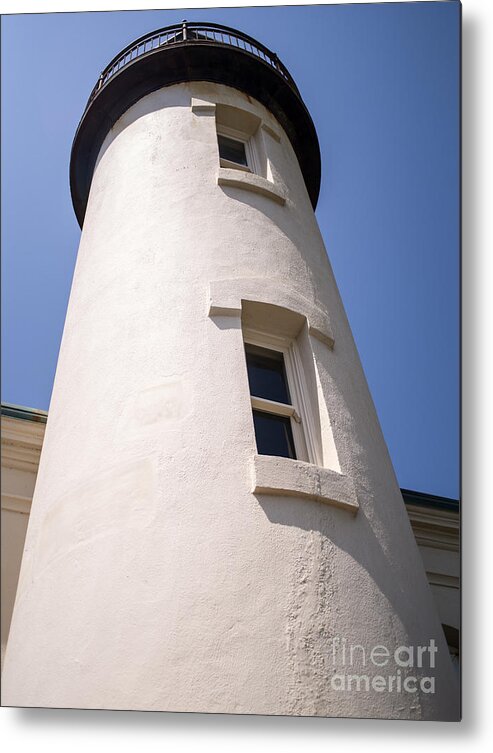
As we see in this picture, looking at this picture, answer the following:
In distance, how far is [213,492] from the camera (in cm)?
367

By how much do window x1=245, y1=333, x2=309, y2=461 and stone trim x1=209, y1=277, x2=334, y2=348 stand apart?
0.20 m

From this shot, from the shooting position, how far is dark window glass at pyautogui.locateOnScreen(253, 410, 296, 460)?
4.25 metres

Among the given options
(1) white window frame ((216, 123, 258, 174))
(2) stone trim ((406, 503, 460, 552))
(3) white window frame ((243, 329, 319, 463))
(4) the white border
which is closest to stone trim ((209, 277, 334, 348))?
(3) white window frame ((243, 329, 319, 463))

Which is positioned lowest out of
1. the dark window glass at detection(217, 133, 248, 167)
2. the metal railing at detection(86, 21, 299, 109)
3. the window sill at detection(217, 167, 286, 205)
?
the window sill at detection(217, 167, 286, 205)

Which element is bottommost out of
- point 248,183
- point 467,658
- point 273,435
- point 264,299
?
point 467,658

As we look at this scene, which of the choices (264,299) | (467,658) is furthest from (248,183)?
(467,658)

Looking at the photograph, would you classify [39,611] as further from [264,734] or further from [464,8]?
[464,8]

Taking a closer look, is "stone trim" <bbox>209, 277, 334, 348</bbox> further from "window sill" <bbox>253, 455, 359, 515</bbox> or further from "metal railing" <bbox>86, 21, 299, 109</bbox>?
"metal railing" <bbox>86, 21, 299, 109</bbox>

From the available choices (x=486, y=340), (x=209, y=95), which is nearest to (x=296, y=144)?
(x=209, y=95)

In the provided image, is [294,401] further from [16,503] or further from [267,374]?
[16,503]

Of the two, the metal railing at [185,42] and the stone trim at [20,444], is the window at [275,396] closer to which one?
the stone trim at [20,444]

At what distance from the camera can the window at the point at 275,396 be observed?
4.31 meters

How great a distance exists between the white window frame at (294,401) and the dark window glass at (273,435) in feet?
0.08

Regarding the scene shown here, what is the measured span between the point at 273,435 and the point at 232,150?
310cm
